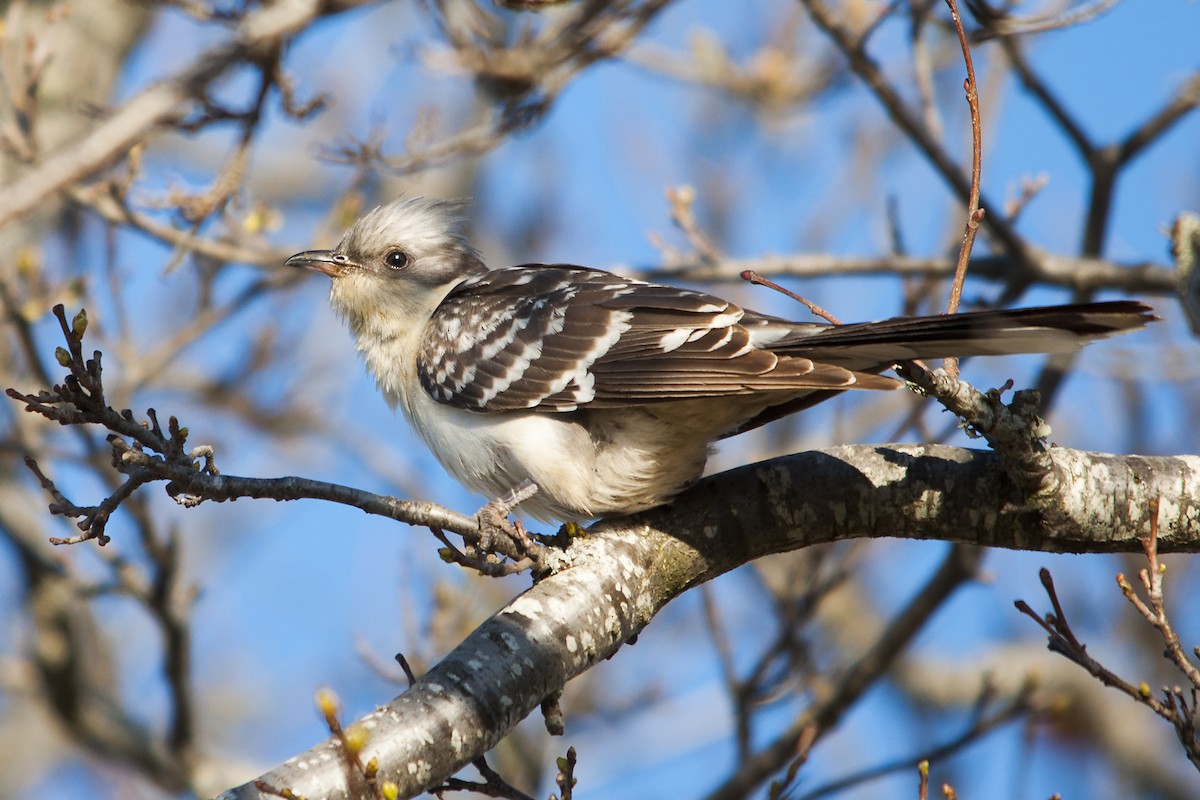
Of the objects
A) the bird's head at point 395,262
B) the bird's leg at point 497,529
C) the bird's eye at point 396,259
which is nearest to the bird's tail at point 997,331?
the bird's leg at point 497,529

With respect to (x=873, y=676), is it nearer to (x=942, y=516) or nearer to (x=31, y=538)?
(x=942, y=516)

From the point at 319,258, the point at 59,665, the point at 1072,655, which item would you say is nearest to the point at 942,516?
the point at 1072,655

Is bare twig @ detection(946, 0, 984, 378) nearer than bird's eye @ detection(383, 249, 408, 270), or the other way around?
bare twig @ detection(946, 0, 984, 378)

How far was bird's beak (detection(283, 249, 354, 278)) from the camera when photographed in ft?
16.9

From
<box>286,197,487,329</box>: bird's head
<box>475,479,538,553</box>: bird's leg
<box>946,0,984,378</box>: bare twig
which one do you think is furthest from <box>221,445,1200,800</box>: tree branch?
<box>286,197,487,329</box>: bird's head

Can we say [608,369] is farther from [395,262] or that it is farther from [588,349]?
[395,262]

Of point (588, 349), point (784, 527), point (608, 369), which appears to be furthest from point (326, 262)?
point (784, 527)

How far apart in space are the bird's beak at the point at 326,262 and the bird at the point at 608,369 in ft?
0.34

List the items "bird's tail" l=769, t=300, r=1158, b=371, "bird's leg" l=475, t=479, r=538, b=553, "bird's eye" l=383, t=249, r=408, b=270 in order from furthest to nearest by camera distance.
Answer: "bird's eye" l=383, t=249, r=408, b=270 < "bird's leg" l=475, t=479, r=538, b=553 < "bird's tail" l=769, t=300, r=1158, b=371

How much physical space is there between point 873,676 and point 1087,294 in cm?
190

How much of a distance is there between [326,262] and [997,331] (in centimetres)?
314

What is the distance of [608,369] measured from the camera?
4074 mm

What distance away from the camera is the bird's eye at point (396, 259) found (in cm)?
530

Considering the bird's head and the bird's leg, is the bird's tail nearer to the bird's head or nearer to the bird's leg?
the bird's leg
